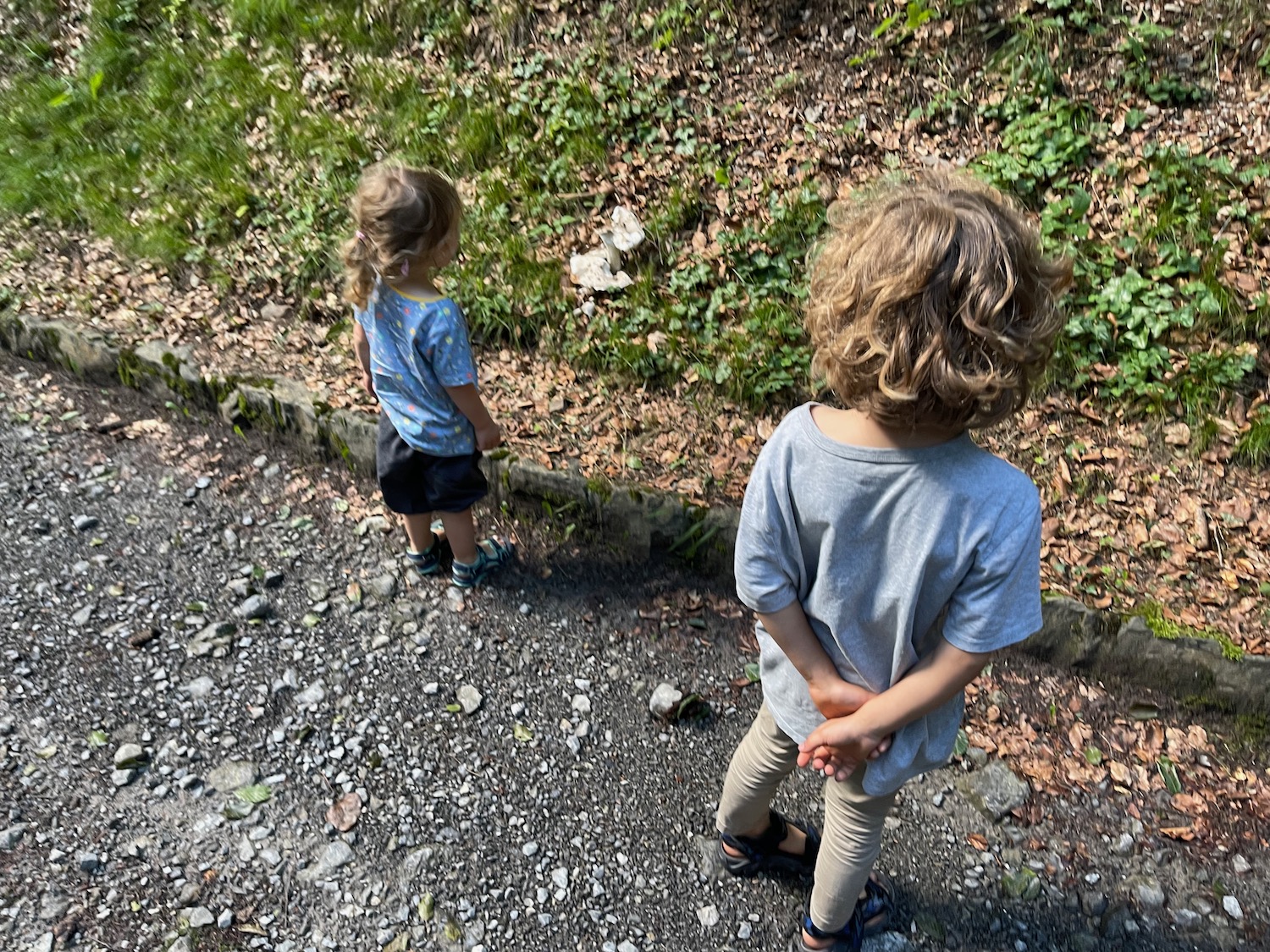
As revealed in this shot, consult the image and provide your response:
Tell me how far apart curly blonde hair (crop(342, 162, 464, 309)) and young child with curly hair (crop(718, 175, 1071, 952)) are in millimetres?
1610

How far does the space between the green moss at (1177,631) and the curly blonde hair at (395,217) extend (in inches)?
119

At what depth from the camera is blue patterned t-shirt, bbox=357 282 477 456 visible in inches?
115

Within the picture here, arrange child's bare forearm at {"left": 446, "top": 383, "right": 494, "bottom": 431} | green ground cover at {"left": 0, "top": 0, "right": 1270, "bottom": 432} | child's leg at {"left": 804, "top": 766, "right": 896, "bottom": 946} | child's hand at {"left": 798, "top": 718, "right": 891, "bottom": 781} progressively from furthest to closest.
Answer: green ground cover at {"left": 0, "top": 0, "right": 1270, "bottom": 432}, child's bare forearm at {"left": 446, "top": 383, "right": 494, "bottom": 431}, child's leg at {"left": 804, "top": 766, "right": 896, "bottom": 946}, child's hand at {"left": 798, "top": 718, "right": 891, "bottom": 781}

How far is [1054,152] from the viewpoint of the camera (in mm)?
4359

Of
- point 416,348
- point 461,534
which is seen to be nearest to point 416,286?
point 416,348

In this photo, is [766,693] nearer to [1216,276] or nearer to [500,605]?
[500,605]

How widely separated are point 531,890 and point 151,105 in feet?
21.8

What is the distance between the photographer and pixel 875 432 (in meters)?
1.62

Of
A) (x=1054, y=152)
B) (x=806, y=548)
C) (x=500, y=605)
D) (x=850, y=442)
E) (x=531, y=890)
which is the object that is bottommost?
(x=531, y=890)

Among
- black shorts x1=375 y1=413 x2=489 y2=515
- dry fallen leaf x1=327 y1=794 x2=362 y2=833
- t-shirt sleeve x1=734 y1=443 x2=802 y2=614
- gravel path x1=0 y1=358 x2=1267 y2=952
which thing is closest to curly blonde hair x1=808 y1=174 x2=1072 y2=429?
t-shirt sleeve x1=734 y1=443 x2=802 y2=614

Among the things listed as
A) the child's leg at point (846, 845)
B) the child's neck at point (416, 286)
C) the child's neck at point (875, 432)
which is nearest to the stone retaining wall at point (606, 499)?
the child's neck at point (416, 286)

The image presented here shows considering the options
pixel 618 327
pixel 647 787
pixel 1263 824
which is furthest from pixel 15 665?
A: pixel 1263 824

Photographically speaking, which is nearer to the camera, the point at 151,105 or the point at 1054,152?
the point at 1054,152

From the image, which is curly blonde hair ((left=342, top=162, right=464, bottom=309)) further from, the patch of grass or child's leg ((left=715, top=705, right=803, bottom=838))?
the patch of grass
